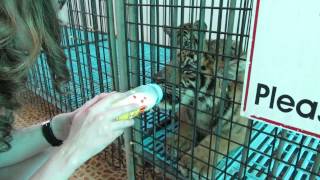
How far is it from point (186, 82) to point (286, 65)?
0.38 metres

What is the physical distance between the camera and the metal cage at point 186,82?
64 centimetres

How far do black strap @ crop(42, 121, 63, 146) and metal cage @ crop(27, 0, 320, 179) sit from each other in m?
0.21

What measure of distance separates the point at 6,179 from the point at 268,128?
1.00 meters

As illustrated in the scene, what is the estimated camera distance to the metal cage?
2.10 feet

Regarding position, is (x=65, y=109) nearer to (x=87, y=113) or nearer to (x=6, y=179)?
(x=6, y=179)

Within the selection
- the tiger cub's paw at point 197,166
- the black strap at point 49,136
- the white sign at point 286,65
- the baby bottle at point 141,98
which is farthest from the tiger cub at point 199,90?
the black strap at point 49,136

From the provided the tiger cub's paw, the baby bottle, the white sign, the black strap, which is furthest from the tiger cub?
the black strap

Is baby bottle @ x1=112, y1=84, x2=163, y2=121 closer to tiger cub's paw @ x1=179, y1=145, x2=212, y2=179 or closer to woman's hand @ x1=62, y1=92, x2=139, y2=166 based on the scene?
woman's hand @ x1=62, y1=92, x2=139, y2=166

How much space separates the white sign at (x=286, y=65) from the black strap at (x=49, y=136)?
59 centimetres

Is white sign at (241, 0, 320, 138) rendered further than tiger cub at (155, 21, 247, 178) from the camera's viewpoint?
No

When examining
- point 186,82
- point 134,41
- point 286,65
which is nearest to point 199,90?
point 186,82

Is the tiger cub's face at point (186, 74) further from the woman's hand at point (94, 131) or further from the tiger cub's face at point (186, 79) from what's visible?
the woman's hand at point (94, 131)

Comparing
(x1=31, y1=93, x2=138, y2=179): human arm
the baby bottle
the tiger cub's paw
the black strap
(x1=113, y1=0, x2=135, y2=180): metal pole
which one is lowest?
the tiger cub's paw

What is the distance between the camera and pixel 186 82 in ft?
2.70
